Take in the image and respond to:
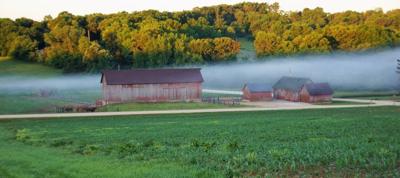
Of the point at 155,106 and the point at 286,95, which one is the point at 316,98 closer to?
the point at 286,95

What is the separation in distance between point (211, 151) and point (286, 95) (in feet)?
175

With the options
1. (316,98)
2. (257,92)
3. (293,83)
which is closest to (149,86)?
(257,92)

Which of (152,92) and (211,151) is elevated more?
(152,92)

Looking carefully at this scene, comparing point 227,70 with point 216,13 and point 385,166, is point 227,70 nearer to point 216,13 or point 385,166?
point 216,13

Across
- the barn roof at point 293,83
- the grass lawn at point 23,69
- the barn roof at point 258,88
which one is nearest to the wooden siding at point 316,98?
the barn roof at point 293,83

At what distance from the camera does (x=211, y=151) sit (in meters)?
24.2

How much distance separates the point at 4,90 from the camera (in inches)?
3442

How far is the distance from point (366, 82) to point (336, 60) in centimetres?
1488

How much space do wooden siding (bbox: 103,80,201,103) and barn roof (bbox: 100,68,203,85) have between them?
0.49 meters

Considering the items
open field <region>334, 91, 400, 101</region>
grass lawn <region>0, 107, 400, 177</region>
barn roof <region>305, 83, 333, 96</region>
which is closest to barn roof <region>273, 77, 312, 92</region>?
barn roof <region>305, 83, 333, 96</region>

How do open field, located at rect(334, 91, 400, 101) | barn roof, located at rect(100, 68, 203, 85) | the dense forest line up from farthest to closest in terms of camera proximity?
the dense forest, open field, located at rect(334, 91, 400, 101), barn roof, located at rect(100, 68, 203, 85)

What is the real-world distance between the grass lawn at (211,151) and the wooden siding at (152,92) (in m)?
31.1

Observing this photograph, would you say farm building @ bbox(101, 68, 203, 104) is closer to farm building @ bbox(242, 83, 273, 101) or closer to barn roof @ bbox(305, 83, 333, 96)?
farm building @ bbox(242, 83, 273, 101)

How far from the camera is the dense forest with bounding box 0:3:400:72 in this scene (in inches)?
4279
